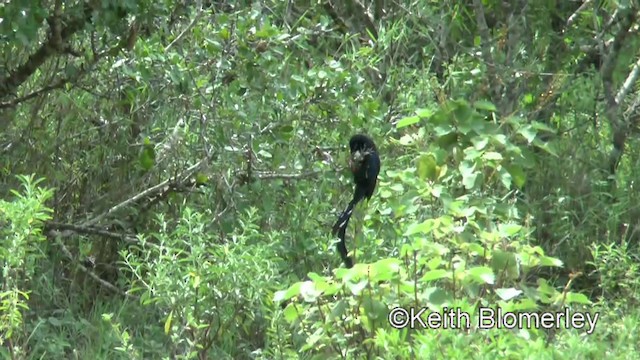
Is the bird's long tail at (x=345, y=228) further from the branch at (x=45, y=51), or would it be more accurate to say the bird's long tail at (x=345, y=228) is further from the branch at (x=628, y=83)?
the branch at (x=628, y=83)

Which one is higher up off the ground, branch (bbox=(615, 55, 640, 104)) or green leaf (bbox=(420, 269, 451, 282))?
green leaf (bbox=(420, 269, 451, 282))

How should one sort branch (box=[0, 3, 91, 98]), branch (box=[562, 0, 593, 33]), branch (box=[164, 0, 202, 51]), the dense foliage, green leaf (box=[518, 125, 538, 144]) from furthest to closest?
branch (box=[562, 0, 593, 33]) < branch (box=[164, 0, 202, 51]) < branch (box=[0, 3, 91, 98]) < green leaf (box=[518, 125, 538, 144]) < the dense foliage

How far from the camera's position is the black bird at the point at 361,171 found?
4.35 metres

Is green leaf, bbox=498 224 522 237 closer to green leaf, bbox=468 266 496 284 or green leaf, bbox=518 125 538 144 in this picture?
green leaf, bbox=468 266 496 284

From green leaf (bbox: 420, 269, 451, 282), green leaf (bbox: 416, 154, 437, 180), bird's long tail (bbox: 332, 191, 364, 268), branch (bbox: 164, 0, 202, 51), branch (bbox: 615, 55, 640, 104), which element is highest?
branch (bbox: 164, 0, 202, 51)

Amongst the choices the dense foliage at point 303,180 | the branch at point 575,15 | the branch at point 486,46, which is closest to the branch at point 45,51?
the dense foliage at point 303,180

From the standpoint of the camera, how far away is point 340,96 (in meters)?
4.99

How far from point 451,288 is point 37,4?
1613 millimetres

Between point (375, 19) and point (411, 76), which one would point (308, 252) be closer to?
point (411, 76)

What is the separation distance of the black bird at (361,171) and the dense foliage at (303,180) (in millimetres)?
81

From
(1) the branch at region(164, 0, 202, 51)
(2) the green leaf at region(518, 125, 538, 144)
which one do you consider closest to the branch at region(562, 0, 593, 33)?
(2) the green leaf at region(518, 125, 538, 144)

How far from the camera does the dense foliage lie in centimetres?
383

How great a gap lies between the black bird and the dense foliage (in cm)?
8

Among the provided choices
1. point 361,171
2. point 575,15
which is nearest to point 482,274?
point 361,171
